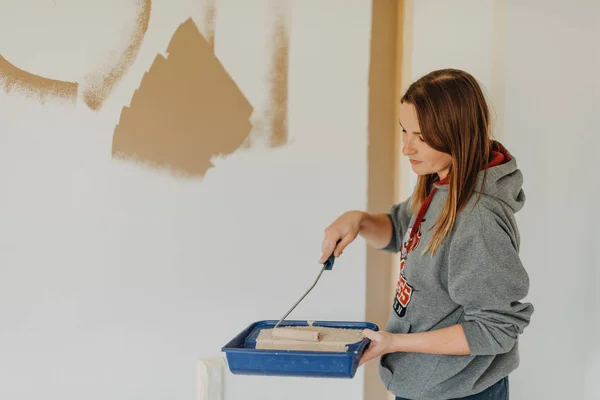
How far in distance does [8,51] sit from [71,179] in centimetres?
34

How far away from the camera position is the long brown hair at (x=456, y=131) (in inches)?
41.5

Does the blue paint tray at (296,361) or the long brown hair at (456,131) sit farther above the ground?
the long brown hair at (456,131)

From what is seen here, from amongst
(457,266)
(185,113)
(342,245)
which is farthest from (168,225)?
(457,266)

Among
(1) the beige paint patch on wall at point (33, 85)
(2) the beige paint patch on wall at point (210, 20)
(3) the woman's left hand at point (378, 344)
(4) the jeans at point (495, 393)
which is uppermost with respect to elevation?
(2) the beige paint patch on wall at point (210, 20)

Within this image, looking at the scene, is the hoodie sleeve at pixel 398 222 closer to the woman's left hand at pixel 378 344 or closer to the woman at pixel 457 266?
the woman at pixel 457 266

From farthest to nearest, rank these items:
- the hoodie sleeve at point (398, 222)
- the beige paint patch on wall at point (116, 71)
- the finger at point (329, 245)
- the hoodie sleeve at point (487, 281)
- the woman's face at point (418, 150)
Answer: the beige paint patch on wall at point (116, 71) < the hoodie sleeve at point (398, 222) < the finger at point (329, 245) < the woman's face at point (418, 150) < the hoodie sleeve at point (487, 281)

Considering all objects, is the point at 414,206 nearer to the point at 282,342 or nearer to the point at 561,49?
the point at 282,342

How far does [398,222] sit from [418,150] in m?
0.31

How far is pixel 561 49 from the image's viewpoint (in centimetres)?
143

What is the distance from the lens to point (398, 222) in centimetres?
138

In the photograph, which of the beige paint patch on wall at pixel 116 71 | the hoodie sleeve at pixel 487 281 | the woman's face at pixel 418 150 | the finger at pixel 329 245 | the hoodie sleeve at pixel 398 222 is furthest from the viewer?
the beige paint patch on wall at pixel 116 71

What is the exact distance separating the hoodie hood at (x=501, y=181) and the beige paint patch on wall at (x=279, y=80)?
0.64 meters

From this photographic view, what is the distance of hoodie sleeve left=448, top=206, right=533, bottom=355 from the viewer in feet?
3.24

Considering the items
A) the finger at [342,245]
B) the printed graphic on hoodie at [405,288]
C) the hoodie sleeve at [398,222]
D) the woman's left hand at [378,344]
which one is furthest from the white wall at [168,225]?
the woman's left hand at [378,344]
